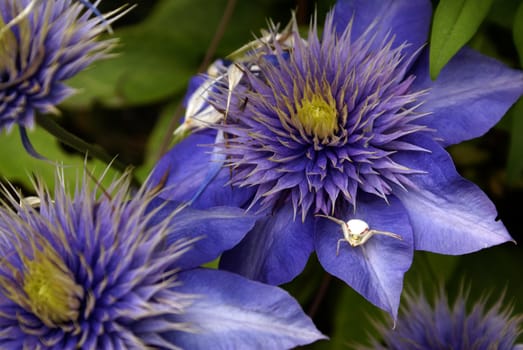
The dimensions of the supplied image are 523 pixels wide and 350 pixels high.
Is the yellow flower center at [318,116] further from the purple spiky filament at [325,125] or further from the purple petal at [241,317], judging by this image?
the purple petal at [241,317]

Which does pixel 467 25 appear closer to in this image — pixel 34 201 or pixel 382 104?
pixel 382 104

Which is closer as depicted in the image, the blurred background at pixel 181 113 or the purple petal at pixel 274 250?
the purple petal at pixel 274 250

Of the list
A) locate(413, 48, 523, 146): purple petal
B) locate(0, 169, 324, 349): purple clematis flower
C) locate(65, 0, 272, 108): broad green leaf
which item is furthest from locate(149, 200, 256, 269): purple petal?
locate(65, 0, 272, 108): broad green leaf

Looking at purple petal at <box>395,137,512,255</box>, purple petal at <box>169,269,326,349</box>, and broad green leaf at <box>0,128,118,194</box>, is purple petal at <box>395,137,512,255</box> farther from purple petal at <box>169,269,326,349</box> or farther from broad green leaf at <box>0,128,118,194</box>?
broad green leaf at <box>0,128,118,194</box>

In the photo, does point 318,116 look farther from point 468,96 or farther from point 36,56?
point 36,56

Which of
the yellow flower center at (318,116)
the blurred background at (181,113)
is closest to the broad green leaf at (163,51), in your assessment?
the blurred background at (181,113)

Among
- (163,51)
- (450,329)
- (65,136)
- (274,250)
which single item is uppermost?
(163,51)

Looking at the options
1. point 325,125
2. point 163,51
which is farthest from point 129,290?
point 163,51
